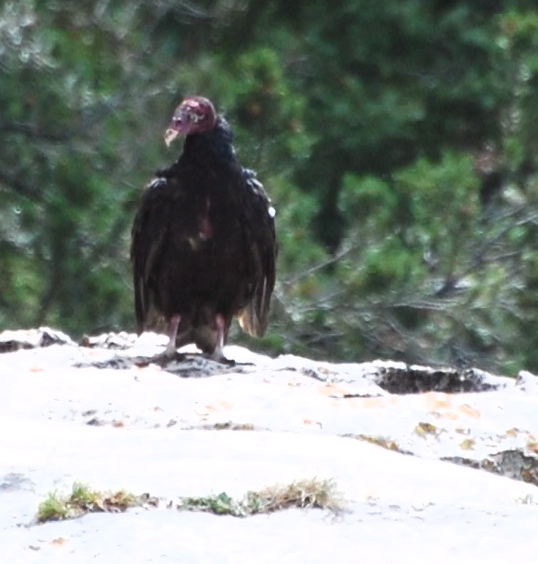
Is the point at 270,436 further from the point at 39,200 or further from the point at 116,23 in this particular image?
the point at 116,23

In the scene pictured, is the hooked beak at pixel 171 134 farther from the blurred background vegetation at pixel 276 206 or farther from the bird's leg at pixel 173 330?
the blurred background vegetation at pixel 276 206

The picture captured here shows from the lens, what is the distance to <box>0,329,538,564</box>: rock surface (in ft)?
10.9

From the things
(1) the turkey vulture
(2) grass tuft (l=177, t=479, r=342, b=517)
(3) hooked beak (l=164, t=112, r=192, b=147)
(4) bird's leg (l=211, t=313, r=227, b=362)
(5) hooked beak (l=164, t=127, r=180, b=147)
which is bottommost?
(2) grass tuft (l=177, t=479, r=342, b=517)

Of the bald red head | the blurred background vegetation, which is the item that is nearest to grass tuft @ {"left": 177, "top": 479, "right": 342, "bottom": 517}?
the bald red head

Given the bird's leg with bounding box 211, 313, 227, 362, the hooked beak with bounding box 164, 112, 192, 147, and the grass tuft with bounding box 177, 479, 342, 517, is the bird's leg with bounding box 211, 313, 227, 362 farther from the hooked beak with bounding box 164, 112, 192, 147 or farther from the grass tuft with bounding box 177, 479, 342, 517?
the grass tuft with bounding box 177, 479, 342, 517

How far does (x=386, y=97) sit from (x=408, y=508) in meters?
9.54

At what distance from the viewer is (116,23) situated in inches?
413

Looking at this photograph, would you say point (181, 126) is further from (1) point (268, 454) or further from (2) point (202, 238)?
(1) point (268, 454)

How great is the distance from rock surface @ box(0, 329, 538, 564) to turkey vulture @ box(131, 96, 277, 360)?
0.78 meters

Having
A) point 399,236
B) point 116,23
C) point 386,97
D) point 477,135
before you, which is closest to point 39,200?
point 116,23

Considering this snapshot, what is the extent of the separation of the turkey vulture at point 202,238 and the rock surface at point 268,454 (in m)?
0.78

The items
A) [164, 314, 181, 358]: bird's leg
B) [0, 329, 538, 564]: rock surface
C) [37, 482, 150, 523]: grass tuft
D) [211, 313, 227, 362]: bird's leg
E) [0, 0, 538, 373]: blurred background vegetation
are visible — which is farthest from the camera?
[0, 0, 538, 373]: blurred background vegetation

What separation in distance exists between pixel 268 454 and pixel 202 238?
8.71ft

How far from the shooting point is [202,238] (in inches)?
263
